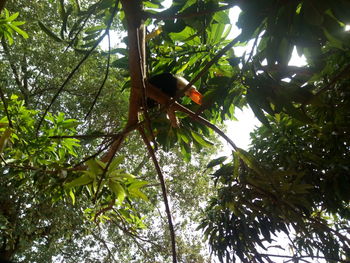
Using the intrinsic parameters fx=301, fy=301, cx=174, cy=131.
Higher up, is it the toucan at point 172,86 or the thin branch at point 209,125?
the toucan at point 172,86

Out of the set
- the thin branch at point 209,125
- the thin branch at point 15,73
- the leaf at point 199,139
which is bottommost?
the thin branch at point 209,125

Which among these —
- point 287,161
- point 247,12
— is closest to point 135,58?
point 247,12

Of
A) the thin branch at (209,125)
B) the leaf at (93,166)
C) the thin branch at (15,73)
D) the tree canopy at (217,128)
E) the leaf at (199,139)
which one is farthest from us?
the thin branch at (15,73)

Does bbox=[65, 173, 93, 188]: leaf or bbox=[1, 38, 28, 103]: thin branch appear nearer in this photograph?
bbox=[65, 173, 93, 188]: leaf

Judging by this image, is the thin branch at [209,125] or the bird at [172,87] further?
the bird at [172,87]

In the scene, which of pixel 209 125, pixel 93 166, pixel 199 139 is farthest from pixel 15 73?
pixel 209 125

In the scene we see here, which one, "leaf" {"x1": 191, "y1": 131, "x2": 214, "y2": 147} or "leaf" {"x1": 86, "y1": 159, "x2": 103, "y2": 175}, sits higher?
"leaf" {"x1": 191, "y1": 131, "x2": 214, "y2": 147}

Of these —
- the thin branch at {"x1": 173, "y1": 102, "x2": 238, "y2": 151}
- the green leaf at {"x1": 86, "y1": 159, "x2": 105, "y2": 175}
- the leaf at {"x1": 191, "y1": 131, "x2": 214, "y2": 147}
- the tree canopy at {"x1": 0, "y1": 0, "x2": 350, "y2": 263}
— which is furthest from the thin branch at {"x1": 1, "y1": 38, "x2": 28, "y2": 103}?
the thin branch at {"x1": 173, "y1": 102, "x2": 238, "y2": 151}

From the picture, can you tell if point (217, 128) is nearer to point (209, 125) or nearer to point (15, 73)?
point (209, 125)

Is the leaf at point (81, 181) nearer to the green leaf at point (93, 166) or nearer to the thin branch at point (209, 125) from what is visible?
the green leaf at point (93, 166)

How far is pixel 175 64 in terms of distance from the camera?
1745 millimetres

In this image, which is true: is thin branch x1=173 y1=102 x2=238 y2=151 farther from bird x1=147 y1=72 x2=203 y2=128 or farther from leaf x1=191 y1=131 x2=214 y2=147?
leaf x1=191 y1=131 x2=214 y2=147

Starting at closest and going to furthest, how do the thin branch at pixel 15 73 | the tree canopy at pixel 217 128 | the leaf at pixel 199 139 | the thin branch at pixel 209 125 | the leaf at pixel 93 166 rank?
the tree canopy at pixel 217 128
the thin branch at pixel 209 125
the leaf at pixel 93 166
the leaf at pixel 199 139
the thin branch at pixel 15 73

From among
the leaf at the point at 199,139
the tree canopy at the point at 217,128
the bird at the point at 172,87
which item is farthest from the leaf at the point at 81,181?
the leaf at the point at 199,139
